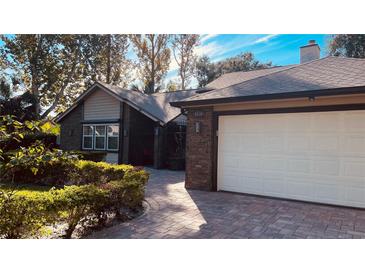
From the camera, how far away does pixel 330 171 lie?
20.6 ft

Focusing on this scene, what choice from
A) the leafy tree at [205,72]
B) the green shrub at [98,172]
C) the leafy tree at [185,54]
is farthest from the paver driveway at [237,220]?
the leafy tree at [205,72]

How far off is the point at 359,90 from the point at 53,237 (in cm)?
651

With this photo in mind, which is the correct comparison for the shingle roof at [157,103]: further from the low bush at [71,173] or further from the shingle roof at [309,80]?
the shingle roof at [309,80]

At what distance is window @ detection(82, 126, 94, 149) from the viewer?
16.2 meters

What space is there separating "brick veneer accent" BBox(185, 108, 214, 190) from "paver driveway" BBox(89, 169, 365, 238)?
896 mm

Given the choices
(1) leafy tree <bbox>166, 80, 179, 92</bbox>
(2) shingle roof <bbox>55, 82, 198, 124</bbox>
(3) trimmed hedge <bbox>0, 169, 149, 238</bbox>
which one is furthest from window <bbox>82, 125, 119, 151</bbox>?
(1) leafy tree <bbox>166, 80, 179, 92</bbox>

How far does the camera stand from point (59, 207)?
386 centimetres

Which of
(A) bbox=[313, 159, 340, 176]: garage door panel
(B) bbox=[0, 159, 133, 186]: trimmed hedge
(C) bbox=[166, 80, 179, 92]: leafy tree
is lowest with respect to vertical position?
(B) bbox=[0, 159, 133, 186]: trimmed hedge

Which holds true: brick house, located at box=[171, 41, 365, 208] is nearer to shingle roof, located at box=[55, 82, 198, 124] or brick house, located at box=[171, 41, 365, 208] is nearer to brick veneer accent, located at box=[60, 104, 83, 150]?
shingle roof, located at box=[55, 82, 198, 124]

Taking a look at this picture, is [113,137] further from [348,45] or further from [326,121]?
[348,45]

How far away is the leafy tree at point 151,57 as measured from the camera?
27.3m

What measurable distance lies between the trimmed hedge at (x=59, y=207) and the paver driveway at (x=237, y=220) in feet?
1.25
